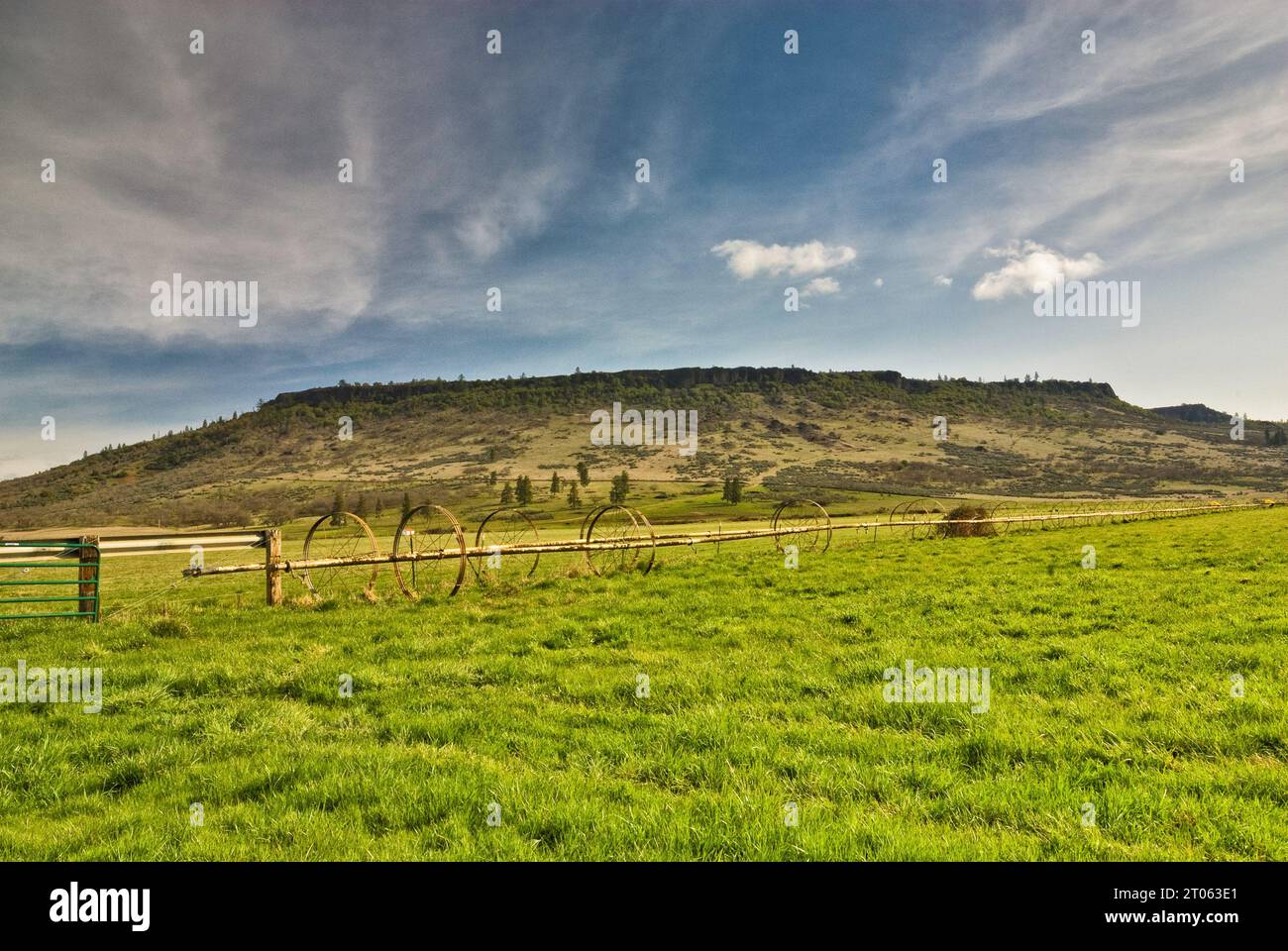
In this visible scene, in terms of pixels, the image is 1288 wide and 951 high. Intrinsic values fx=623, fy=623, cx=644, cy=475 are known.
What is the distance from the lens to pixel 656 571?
2130 cm

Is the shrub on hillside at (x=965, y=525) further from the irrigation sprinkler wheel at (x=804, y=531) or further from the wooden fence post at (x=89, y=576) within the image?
the wooden fence post at (x=89, y=576)

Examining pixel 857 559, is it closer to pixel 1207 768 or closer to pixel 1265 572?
pixel 1265 572

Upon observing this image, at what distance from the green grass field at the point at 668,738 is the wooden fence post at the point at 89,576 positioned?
2.78 ft

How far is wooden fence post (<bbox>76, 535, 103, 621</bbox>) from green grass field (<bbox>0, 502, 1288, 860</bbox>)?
2.78 ft

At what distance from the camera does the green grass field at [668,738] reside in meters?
4.56

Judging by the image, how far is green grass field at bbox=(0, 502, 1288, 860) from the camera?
15.0 ft

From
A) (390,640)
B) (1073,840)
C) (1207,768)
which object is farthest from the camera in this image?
(390,640)

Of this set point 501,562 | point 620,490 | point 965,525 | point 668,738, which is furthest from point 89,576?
point 620,490

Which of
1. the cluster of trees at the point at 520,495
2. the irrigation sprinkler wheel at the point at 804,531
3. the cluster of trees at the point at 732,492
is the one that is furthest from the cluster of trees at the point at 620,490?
the irrigation sprinkler wheel at the point at 804,531

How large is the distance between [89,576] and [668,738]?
1601 cm

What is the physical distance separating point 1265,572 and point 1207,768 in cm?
1593
